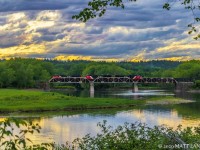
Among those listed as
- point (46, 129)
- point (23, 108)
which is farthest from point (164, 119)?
point (23, 108)

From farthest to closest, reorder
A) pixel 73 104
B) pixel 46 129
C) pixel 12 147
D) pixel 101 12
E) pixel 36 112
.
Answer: pixel 73 104 < pixel 36 112 < pixel 46 129 < pixel 101 12 < pixel 12 147

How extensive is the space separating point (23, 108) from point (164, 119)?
26377 millimetres

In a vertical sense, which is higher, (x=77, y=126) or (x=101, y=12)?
(x=101, y=12)

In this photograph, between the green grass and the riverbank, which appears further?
the green grass

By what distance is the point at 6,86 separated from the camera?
6555 inches

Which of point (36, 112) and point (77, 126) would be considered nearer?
point (77, 126)

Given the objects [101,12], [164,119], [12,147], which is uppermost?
[101,12]

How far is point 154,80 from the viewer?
644ft

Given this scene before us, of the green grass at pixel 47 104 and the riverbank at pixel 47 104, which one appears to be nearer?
the riverbank at pixel 47 104

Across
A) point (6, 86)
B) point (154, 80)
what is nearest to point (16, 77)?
point (6, 86)

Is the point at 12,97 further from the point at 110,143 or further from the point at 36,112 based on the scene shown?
the point at 110,143

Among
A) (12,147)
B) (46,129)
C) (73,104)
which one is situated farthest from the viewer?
(73,104)

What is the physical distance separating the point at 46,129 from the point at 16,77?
121076 millimetres

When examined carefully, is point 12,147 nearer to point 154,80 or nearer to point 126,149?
point 126,149
